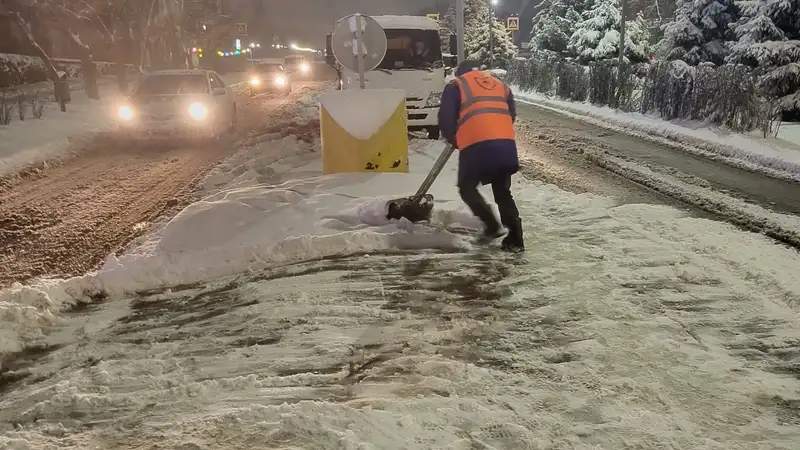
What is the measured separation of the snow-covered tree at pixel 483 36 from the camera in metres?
48.5

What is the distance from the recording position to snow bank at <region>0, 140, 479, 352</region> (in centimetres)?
514

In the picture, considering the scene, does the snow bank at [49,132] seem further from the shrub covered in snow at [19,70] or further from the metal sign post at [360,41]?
the metal sign post at [360,41]

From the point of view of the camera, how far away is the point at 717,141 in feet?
46.3

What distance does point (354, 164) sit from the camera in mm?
8391

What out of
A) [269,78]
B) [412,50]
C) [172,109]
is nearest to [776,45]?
[412,50]

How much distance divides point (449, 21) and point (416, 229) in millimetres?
58504

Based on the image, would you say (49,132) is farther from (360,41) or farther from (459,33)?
(360,41)

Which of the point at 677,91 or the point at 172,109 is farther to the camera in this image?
the point at 677,91

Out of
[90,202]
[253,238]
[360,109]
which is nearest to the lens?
[253,238]

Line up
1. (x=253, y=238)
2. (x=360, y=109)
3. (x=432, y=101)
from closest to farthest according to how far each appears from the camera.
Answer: (x=253, y=238)
(x=360, y=109)
(x=432, y=101)

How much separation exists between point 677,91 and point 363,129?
13.6 metres

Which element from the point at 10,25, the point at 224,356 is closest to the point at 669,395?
the point at 224,356

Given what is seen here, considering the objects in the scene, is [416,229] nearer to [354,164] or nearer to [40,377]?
[354,164]

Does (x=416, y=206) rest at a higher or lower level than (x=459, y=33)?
lower
